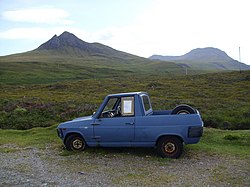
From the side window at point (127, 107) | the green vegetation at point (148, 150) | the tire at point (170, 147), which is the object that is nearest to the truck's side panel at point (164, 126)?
the tire at point (170, 147)

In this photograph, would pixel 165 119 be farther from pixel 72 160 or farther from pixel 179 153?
pixel 72 160

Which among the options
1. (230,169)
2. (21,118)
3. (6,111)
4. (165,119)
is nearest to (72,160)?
(165,119)

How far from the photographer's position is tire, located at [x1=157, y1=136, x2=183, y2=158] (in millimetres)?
10312

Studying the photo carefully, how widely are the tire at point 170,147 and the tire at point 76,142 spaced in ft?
10.0

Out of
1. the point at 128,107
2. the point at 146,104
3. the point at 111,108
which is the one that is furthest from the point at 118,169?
the point at 146,104

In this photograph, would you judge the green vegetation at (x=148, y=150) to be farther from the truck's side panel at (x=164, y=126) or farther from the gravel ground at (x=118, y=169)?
the truck's side panel at (x=164, y=126)

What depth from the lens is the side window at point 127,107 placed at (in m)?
10.8

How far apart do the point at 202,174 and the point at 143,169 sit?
182 cm

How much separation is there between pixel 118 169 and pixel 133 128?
68.6 inches

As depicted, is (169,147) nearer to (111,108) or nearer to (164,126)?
(164,126)

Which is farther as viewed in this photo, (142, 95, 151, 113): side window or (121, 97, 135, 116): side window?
(142, 95, 151, 113): side window

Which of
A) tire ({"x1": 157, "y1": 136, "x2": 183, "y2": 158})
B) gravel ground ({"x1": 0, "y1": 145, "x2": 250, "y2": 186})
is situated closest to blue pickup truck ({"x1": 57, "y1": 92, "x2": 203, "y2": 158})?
tire ({"x1": 157, "y1": 136, "x2": 183, "y2": 158})

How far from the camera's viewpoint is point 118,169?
9.37m

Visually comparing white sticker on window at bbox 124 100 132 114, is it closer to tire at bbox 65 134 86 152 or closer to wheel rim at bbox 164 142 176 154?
wheel rim at bbox 164 142 176 154
